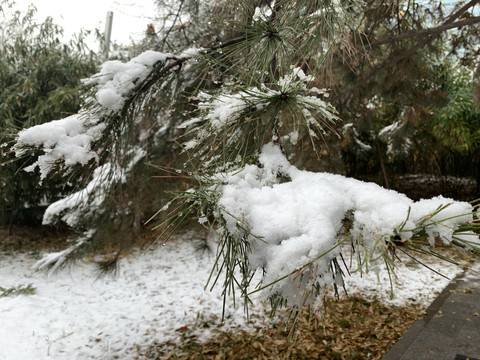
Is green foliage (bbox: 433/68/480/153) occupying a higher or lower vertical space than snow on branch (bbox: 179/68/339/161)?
higher

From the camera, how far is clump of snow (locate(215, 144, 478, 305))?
0.61 metres

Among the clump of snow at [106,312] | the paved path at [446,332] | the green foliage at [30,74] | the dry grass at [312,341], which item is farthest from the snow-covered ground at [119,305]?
the green foliage at [30,74]

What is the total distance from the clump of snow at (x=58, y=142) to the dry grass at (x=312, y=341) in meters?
1.99

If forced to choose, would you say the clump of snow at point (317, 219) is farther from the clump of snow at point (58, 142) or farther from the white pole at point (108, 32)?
the white pole at point (108, 32)

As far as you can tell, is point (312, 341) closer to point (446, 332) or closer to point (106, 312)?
point (446, 332)

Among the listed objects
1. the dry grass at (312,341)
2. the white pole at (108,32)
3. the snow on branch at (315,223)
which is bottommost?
the dry grass at (312,341)

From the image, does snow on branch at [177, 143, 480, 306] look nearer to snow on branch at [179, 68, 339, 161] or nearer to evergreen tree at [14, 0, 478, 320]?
evergreen tree at [14, 0, 478, 320]

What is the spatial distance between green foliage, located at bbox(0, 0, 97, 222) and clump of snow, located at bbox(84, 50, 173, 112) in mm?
3246

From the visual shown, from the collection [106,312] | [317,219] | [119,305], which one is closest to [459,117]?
[119,305]

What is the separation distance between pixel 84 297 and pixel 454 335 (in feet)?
11.1

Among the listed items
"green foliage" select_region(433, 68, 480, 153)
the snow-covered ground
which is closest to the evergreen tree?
the snow-covered ground

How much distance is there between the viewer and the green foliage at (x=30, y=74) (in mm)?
4492

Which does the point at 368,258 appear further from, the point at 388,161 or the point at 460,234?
the point at 388,161

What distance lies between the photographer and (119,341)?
294 centimetres
